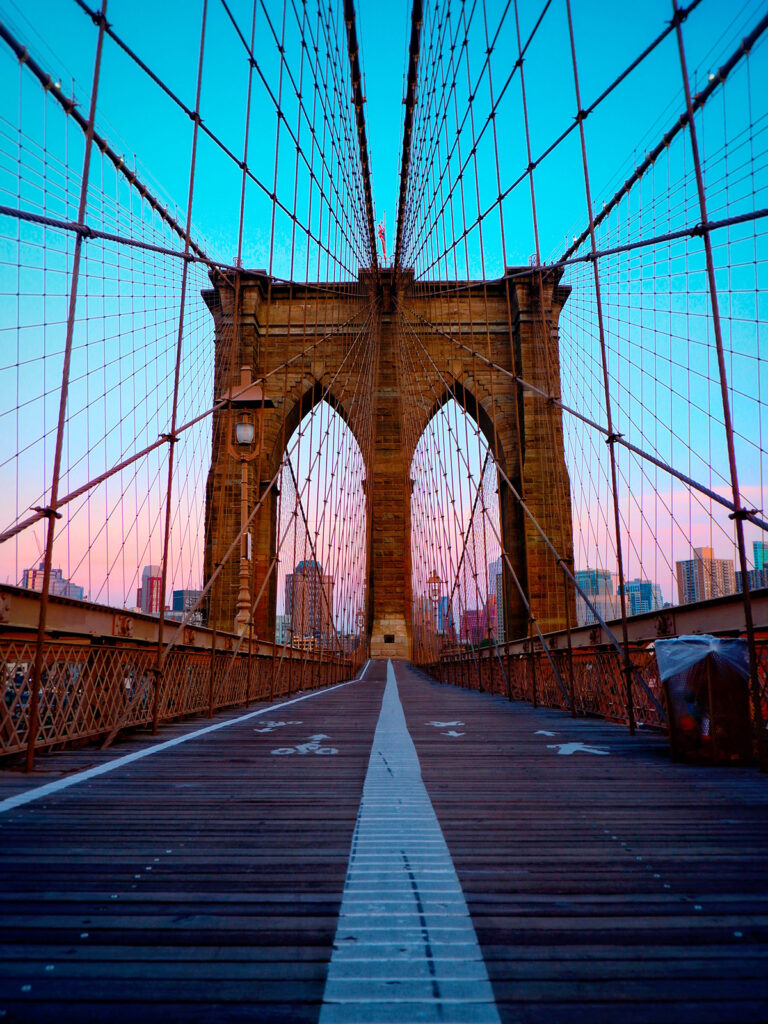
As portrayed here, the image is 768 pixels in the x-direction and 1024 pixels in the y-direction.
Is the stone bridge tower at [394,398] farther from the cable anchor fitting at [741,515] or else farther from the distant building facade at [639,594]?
the cable anchor fitting at [741,515]

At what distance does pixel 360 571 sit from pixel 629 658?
76.9ft

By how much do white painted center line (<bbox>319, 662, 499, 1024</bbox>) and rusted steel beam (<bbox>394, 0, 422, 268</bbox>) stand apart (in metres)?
17.1

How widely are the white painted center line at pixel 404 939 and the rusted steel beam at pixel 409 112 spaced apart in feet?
56.3

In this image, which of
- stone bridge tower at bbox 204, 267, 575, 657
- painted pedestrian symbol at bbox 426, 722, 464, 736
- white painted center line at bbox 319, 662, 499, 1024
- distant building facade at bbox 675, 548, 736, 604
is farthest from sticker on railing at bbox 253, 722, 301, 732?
stone bridge tower at bbox 204, 267, 575, 657

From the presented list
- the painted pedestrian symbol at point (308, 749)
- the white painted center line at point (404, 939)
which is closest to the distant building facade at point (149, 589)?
the painted pedestrian symbol at point (308, 749)

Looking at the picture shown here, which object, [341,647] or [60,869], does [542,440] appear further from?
[60,869]

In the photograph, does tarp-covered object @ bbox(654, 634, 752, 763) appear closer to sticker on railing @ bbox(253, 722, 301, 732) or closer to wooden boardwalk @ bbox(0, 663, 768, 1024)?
wooden boardwalk @ bbox(0, 663, 768, 1024)

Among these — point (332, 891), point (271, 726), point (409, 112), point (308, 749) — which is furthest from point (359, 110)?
point (332, 891)

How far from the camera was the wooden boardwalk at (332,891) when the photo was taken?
104 cm

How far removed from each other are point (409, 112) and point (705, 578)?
1615cm

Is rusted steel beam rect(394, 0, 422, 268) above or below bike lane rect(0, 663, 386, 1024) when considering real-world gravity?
above

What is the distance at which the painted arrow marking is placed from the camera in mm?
3820

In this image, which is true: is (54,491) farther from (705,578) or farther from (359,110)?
(359,110)

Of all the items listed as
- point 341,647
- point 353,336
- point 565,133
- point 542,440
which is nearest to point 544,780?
point 565,133
